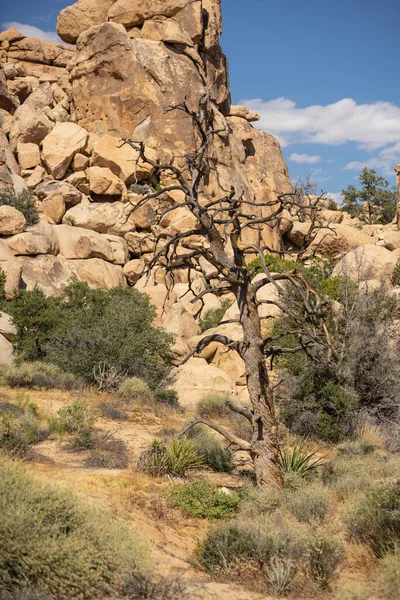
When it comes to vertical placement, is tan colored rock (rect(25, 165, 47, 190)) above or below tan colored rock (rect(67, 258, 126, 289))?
above

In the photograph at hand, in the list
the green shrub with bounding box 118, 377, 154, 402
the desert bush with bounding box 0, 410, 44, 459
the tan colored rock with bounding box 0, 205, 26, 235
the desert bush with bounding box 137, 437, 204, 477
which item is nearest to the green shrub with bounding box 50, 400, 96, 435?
the desert bush with bounding box 0, 410, 44, 459

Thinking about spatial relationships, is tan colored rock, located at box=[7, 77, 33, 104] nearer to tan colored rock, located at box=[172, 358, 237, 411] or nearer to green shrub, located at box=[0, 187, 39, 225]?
green shrub, located at box=[0, 187, 39, 225]

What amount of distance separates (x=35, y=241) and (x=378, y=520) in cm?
2538

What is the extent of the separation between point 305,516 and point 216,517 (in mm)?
1412

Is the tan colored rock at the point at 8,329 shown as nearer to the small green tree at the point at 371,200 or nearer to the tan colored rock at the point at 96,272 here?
the tan colored rock at the point at 96,272

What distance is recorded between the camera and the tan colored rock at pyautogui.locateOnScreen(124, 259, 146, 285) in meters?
32.1

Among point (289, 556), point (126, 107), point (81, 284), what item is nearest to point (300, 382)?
point (289, 556)

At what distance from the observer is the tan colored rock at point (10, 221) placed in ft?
92.5

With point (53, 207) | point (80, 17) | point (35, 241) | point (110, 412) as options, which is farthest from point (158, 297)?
point (80, 17)

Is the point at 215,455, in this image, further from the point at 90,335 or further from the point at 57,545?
the point at 90,335

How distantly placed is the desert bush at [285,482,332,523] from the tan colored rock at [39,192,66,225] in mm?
28133

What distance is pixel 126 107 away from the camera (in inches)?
1476

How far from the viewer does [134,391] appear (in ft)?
56.0

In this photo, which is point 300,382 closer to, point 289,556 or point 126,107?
point 289,556
